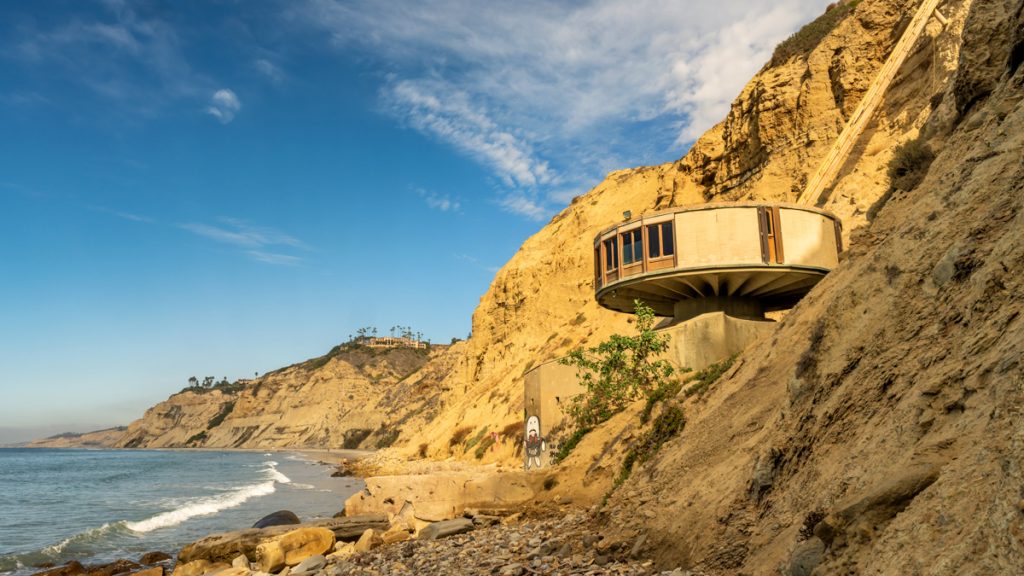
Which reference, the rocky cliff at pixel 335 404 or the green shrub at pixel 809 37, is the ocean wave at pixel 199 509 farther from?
the rocky cliff at pixel 335 404

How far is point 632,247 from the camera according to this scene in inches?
980

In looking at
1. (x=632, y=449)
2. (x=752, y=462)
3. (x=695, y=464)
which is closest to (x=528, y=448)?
(x=632, y=449)

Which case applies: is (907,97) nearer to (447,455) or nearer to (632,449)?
(632,449)

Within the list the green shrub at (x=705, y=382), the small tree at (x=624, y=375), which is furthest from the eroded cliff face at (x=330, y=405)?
the green shrub at (x=705, y=382)

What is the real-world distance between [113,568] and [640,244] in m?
19.8

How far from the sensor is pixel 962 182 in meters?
8.59

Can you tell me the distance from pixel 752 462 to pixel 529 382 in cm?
2102

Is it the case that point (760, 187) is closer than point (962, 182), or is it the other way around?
point (962, 182)

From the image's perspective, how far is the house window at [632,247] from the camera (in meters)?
24.6

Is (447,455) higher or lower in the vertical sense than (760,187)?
lower

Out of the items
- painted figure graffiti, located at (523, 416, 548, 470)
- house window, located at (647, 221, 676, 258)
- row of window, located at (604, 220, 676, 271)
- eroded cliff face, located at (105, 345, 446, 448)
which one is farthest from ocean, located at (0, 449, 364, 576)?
eroded cliff face, located at (105, 345, 446, 448)

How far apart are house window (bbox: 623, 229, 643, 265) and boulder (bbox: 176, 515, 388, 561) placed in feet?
42.1

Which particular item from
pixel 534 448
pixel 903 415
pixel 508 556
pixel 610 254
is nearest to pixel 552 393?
pixel 534 448

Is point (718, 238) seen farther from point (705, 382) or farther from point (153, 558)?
point (153, 558)
